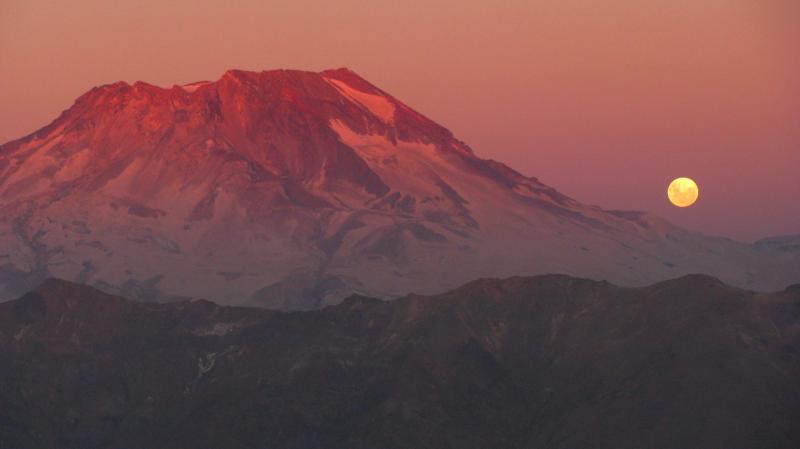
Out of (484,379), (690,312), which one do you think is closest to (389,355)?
(484,379)

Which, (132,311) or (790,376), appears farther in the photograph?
(132,311)

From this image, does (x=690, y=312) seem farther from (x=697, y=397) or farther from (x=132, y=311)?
(x=132, y=311)

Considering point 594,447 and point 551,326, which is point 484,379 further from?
point 594,447

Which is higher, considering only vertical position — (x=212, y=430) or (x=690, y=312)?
(x=690, y=312)

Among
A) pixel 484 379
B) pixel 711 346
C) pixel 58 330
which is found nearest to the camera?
pixel 711 346

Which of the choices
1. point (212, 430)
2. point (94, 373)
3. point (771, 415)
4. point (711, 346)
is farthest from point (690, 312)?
point (94, 373)

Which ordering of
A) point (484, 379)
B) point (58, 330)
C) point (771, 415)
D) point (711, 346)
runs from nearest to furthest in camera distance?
point (771, 415), point (711, 346), point (484, 379), point (58, 330)
